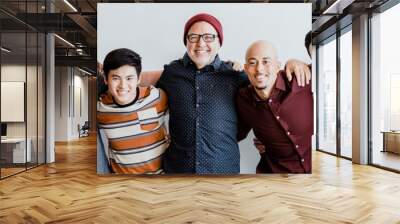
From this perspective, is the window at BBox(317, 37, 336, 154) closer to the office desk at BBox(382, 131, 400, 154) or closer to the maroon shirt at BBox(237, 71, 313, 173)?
the office desk at BBox(382, 131, 400, 154)

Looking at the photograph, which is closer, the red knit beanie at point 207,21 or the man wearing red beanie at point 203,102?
the man wearing red beanie at point 203,102

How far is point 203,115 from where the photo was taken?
19.6ft

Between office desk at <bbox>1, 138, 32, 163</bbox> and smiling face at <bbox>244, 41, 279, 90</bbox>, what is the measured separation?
4.17 meters

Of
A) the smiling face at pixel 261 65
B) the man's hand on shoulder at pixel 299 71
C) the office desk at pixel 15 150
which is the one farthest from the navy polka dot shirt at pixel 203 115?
the office desk at pixel 15 150

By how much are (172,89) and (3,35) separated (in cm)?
292

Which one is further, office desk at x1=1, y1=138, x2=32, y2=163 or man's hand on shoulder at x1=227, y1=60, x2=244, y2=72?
office desk at x1=1, y1=138, x2=32, y2=163

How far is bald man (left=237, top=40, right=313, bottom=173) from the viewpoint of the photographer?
595 cm

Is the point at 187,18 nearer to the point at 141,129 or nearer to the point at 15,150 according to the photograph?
the point at 141,129

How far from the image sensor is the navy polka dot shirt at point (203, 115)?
5969 millimetres

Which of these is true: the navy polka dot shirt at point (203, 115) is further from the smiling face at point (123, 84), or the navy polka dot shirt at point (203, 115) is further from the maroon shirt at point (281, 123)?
the smiling face at point (123, 84)

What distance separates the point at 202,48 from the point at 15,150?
12.6ft

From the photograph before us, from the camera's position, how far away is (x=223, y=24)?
6.14 meters

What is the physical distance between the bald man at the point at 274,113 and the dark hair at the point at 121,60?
164cm

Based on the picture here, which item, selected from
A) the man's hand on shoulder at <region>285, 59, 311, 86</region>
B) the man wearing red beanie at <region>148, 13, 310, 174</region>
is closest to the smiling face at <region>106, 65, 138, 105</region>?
the man wearing red beanie at <region>148, 13, 310, 174</region>
